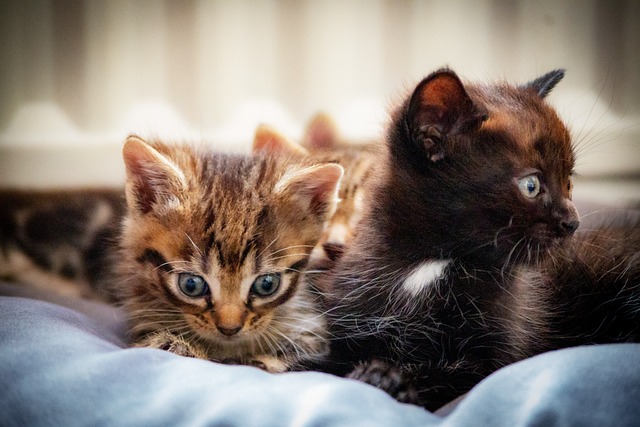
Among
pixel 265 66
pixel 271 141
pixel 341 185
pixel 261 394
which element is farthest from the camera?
pixel 265 66

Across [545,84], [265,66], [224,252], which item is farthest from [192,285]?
[265,66]

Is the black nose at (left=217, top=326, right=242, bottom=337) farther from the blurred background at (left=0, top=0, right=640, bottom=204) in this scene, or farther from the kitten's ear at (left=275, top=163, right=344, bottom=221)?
the blurred background at (left=0, top=0, right=640, bottom=204)

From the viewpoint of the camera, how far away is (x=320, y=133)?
175cm

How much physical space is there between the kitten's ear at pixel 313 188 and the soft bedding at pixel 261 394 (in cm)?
32

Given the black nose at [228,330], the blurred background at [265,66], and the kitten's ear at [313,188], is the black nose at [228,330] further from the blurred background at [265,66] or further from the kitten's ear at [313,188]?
the blurred background at [265,66]

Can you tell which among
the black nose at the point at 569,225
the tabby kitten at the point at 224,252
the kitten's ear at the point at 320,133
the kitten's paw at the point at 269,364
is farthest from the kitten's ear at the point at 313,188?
the kitten's ear at the point at 320,133

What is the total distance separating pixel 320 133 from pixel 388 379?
0.93m

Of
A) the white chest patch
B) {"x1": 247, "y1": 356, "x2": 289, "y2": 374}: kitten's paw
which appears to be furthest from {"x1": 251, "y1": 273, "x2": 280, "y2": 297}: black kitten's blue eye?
the white chest patch

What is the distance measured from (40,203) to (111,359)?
106 cm

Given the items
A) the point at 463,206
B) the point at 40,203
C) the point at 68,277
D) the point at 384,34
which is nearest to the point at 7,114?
the point at 40,203

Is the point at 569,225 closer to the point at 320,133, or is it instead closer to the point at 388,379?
the point at 388,379

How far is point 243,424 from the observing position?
73 cm

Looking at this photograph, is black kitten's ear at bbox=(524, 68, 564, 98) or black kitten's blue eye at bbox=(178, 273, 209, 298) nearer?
black kitten's blue eye at bbox=(178, 273, 209, 298)

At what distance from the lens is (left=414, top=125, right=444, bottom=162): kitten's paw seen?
0.96 meters
